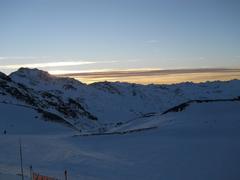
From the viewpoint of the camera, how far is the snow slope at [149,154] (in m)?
22.7

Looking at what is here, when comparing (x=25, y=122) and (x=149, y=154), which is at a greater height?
(x=149, y=154)

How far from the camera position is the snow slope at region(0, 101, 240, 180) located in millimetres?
22719

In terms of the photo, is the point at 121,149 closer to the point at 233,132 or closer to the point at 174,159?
the point at 174,159

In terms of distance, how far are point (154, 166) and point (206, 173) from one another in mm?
Result: 3502

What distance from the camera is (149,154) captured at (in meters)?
28.0

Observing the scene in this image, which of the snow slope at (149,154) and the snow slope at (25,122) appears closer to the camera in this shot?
the snow slope at (149,154)

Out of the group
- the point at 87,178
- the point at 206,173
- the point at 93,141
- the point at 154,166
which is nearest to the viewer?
the point at 87,178

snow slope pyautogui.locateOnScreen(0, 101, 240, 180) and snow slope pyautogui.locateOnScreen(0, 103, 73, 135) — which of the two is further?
snow slope pyautogui.locateOnScreen(0, 103, 73, 135)

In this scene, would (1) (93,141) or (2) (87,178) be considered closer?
(2) (87,178)

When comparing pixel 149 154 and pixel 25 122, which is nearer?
pixel 149 154

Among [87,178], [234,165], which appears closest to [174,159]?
[234,165]

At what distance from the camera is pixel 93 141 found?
35750 millimetres

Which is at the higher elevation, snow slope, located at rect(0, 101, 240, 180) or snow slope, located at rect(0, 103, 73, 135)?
snow slope, located at rect(0, 101, 240, 180)

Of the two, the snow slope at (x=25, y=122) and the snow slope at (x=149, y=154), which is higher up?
the snow slope at (x=149, y=154)
